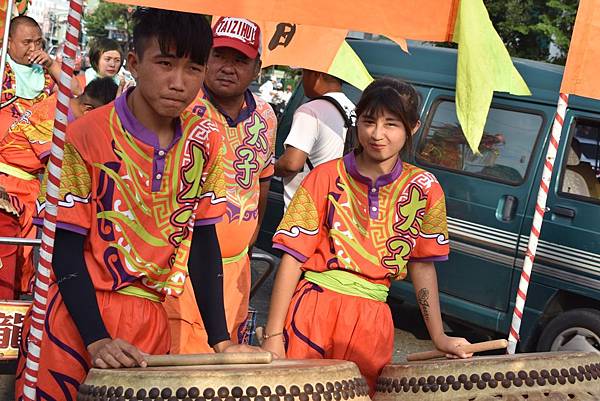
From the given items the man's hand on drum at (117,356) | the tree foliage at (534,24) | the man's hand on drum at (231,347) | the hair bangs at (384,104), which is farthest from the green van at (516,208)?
the tree foliage at (534,24)

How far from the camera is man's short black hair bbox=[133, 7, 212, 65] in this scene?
10.5 feet

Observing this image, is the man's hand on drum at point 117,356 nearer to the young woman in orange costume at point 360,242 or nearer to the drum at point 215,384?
the drum at point 215,384

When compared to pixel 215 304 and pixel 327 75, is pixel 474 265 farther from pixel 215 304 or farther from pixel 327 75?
pixel 215 304

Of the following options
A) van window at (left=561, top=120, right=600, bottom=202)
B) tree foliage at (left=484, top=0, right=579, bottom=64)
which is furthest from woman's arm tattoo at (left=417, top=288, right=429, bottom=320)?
tree foliage at (left=484, top=0, right=579, bottom=64)

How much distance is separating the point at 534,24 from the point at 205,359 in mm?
22294

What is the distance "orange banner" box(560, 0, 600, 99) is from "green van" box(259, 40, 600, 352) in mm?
2893

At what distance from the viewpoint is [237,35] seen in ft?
15.6

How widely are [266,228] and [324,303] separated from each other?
5.31 m

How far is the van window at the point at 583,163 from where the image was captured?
7.44 metres

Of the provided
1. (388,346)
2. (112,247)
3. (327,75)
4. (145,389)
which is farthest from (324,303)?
(327,75)

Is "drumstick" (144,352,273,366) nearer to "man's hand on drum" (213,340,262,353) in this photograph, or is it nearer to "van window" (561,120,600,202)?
"man's hand on drum" (213,340,262,353)

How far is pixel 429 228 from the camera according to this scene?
4.09 m

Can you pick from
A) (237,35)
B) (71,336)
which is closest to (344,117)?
(237,35)

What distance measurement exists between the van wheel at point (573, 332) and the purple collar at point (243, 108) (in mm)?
3214
